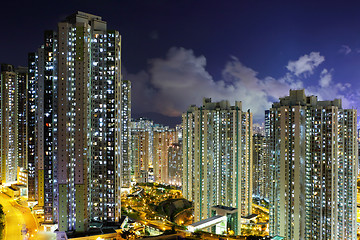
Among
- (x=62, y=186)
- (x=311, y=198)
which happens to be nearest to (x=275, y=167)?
(x=311, y=198)

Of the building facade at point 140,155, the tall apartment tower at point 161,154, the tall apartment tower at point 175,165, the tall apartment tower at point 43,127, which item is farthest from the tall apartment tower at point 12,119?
the tall apartment tower at point 175,165

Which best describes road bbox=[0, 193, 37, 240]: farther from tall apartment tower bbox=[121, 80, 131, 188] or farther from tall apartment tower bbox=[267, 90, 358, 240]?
tall apartment tower bbox=[267, 90, 358, 240]

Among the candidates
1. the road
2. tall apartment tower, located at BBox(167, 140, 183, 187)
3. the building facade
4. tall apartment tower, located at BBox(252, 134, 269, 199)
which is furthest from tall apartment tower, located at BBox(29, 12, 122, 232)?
the building facade

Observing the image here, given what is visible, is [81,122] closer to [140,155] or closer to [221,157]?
[221,157]

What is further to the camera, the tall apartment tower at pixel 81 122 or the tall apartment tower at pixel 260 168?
the tall apartment tower at pixel 260 168

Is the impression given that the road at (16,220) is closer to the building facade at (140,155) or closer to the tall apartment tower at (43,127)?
the tall apartment tower at (43,127)
